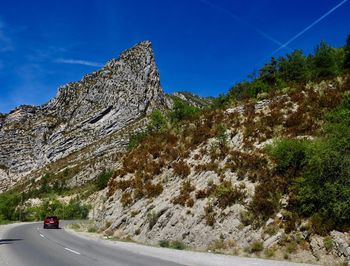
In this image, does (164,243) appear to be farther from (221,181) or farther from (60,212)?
(60,212)

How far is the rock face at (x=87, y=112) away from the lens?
147 metres

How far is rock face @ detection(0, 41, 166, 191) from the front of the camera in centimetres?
14738

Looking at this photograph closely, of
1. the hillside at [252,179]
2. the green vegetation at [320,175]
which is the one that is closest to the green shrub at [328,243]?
the hillside at [252,179]

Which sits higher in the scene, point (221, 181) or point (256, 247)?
point (221, 181)

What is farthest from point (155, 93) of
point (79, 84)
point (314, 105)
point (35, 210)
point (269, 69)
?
point (314, 105)

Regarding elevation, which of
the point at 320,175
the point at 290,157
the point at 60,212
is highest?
the point at 290,157

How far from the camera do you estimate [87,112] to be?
15300 cm

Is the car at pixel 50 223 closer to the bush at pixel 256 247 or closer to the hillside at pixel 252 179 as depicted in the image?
the hillside at pixel 252 179

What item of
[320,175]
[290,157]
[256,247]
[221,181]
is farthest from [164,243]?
[320,175]

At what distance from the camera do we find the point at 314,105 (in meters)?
25.5

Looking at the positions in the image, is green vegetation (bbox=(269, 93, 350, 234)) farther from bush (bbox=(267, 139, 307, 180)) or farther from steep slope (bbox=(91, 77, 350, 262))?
steep slope (bbox=(91, 77, 350, 262))

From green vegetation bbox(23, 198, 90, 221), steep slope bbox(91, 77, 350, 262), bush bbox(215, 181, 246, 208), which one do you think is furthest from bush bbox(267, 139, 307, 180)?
green vegetation bbox(23, 198, 90, 221)

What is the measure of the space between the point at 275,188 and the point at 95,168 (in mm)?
104126

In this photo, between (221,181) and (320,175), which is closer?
(320,175)
